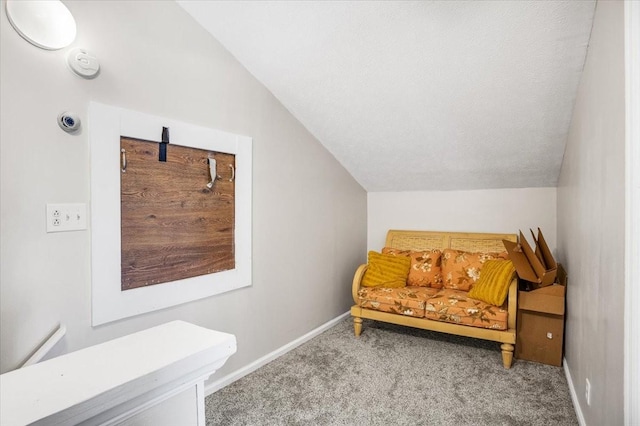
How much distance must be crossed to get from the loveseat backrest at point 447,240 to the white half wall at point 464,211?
0.10 meters

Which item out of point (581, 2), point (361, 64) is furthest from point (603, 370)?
point (361, 64)

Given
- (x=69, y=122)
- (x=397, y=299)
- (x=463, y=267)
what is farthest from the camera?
(x=463, y=267)

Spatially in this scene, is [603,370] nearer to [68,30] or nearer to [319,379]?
[319,379]

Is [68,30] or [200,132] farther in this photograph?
[200,132]

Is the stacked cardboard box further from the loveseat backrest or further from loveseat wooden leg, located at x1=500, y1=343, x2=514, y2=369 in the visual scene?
the loveseat backrest

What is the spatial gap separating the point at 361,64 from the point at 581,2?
121cm

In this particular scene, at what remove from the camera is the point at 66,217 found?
1686 mm

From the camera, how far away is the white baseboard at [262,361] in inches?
93.3

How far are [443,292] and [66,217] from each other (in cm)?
299

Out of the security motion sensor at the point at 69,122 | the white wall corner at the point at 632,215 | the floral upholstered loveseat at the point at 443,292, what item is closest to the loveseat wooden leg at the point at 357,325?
the floral upholstered loveseat at the point at 443,292

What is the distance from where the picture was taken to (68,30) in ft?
5.36

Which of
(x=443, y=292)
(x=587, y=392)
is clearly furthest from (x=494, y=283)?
(x=587, y=392)

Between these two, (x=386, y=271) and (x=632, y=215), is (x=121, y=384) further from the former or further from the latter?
(x=386, y=271)

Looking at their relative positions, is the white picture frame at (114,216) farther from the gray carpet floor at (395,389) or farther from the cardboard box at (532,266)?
the cardboard box at (532,266)
